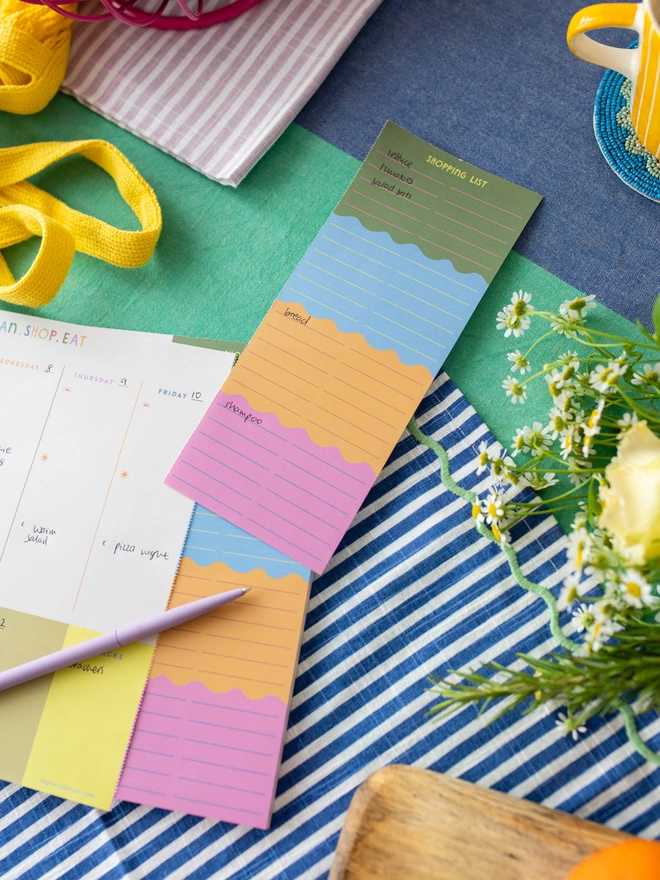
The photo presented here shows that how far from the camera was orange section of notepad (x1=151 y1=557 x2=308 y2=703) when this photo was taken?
56 cm

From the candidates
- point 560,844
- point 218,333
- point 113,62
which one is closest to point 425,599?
point 560,844

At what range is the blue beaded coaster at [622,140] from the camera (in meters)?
0.63

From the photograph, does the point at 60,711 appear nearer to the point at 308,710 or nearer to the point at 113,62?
the point at 308,710

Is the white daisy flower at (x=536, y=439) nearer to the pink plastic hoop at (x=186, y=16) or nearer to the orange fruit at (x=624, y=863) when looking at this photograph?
the orange fruit at (x=624, y=863)

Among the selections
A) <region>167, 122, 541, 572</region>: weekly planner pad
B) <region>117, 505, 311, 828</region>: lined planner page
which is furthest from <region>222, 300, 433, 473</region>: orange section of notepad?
<region>117, 505, 311, 828</region>: lined planner page

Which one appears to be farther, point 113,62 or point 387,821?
point 113,62

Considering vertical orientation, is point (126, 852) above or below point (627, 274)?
below

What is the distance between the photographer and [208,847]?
544 mm

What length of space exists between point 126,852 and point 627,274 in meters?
0.63

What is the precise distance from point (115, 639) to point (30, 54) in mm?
536

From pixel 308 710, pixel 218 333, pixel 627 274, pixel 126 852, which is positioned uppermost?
pixel 627 274

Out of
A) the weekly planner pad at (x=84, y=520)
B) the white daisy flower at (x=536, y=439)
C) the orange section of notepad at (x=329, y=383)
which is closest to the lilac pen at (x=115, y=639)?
the weekly planner pad at (x=84, y=520)

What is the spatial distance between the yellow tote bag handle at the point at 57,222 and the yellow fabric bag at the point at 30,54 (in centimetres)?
5

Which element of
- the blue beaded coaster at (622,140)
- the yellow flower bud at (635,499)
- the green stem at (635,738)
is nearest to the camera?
the yellow flower bud at (635,499)
